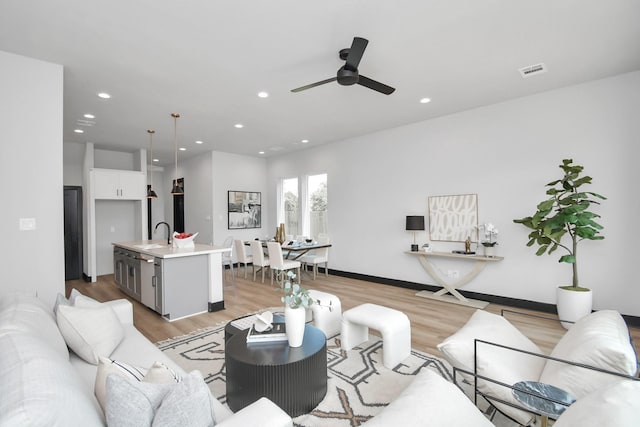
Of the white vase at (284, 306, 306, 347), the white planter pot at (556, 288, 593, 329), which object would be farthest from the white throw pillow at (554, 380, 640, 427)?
the white planter pot at (556, 288, 593, 329)

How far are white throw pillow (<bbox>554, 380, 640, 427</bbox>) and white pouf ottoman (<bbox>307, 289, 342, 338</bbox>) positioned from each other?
2.39 m

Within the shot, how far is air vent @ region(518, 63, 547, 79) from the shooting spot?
11.1 ft

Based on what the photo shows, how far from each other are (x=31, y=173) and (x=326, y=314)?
3.23 meters

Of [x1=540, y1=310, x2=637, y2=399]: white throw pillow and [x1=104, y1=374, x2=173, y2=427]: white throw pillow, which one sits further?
[x1=540, y1=310, x2=637, y2=399]: white throw pillow

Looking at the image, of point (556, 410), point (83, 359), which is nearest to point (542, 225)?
point (556, 410)

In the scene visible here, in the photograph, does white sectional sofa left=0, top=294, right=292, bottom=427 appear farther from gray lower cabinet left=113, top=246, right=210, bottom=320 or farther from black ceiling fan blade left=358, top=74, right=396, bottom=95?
black ceiling fan blade left=358, top=74, right=396, bottom=95

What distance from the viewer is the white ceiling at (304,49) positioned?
7.95 ft

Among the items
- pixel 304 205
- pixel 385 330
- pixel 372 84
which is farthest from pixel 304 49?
pixel 304 205

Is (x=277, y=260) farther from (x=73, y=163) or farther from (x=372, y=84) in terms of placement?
(x=73, y=163)

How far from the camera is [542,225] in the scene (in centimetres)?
375

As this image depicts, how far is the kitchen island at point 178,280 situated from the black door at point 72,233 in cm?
290

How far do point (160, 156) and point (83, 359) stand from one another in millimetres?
7004

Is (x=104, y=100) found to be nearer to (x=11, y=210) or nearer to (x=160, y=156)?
(x=11, y=210)

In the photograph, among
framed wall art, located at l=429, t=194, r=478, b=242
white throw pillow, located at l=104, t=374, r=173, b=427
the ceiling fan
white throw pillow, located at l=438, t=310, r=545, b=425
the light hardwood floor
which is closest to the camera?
white throw pillow, located at l=104, t=374, r=173, b=427
